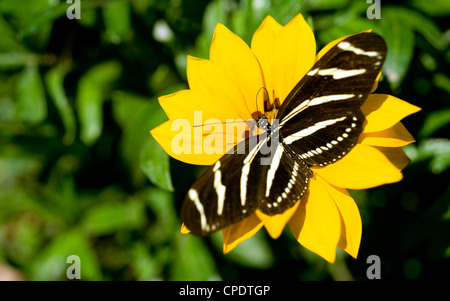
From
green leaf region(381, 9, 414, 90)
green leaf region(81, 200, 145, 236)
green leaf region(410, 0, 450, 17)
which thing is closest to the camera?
green leaf region(381, 9, 414, 90)

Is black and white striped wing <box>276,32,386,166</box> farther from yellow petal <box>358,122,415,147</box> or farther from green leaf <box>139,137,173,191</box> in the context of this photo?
green leaf <box>139,137,173,191</box>

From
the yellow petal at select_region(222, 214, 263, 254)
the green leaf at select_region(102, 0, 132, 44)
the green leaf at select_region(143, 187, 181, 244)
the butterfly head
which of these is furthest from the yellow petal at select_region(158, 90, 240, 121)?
the green leaf at select_region(143, 187, 181, 244)

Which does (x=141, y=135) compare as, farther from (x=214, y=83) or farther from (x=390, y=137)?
(x=390, y=137)

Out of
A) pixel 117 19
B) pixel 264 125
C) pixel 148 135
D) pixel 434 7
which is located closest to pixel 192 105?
pixel 264 125

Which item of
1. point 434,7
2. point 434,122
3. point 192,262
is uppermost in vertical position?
point 434,7

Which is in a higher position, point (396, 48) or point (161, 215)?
point (396, 48)
